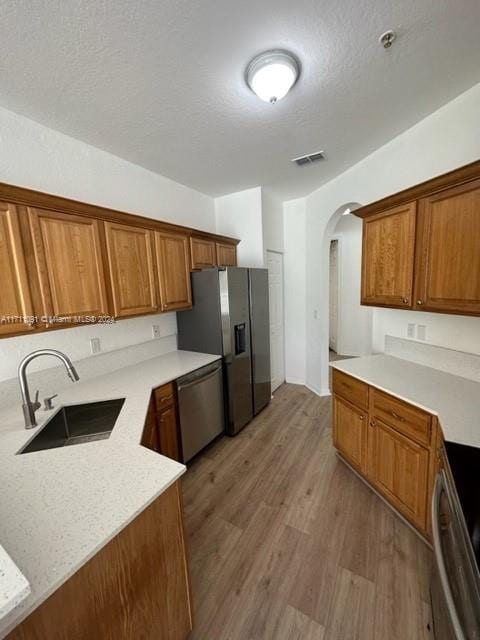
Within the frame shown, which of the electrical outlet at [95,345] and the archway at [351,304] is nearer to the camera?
the electrical outlet at [95,345]

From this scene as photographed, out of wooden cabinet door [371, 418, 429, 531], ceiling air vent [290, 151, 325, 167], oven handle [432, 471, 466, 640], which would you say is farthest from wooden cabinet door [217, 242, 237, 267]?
oven handle [432, 471, 466, 640]

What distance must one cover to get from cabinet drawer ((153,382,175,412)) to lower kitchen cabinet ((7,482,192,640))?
0.94 m

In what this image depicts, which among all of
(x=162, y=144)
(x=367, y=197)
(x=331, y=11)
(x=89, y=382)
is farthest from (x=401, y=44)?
(x=89, y=382)

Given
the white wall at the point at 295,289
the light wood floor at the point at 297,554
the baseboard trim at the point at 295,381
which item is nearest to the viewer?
the light wood floor at the point at 297,554

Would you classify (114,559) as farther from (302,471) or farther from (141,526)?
(302,471)

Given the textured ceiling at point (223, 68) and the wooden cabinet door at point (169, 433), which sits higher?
the textured ceiling at point (223, 68)

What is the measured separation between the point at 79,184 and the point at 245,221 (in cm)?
183


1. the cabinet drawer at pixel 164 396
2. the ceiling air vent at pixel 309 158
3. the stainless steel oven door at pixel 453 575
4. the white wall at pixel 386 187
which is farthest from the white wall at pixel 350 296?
the stainless steel oven door at pixel 453 575

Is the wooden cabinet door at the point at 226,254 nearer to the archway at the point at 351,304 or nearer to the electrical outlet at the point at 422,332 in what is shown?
the electrical outlet at the point at 422,332

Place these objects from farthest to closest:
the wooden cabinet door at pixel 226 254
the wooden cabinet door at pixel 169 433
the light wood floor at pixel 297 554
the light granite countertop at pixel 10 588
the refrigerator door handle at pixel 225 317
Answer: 1. the wooden cabinet door at pixel 226 254
2. the refrigerator door handle at pixel 225 317
3. the wooden cabinet door at pixel 169 433
4. the light wood floor at pixel 297 554
5. the light granite countertop at pixel 10 588

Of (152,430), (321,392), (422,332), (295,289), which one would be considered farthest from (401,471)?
(295,289)

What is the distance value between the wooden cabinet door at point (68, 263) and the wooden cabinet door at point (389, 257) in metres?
2.05

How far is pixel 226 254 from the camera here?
3.09 metres

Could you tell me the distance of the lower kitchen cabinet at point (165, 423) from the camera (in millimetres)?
1885
